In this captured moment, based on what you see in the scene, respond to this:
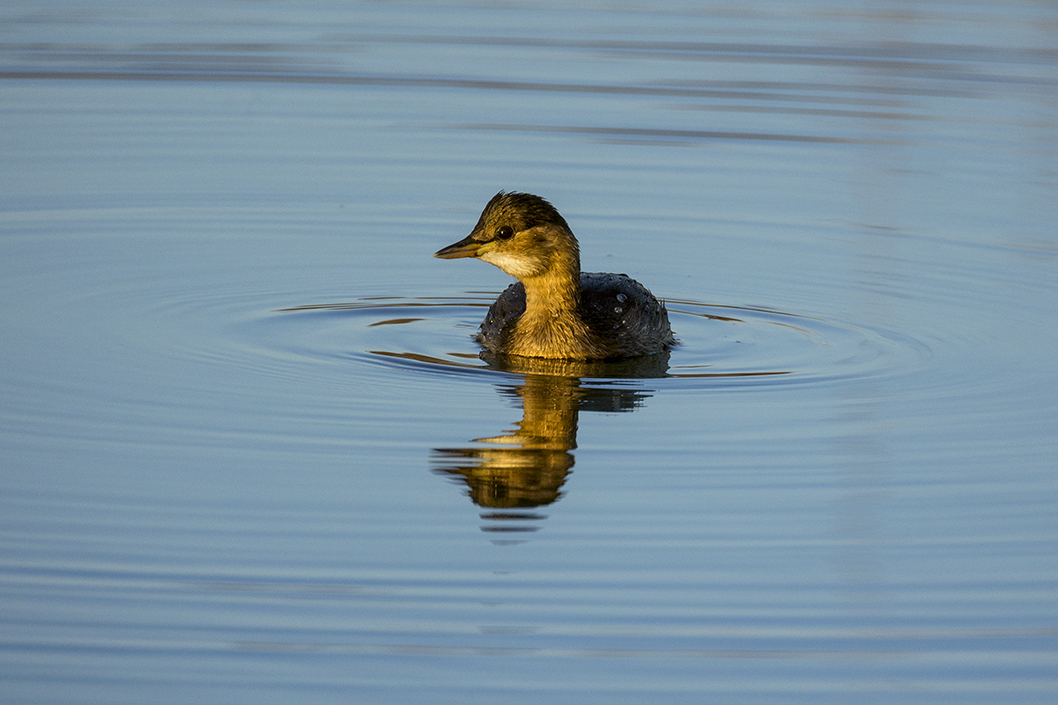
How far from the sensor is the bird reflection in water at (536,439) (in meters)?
7.31

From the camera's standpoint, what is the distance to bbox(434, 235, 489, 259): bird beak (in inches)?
395

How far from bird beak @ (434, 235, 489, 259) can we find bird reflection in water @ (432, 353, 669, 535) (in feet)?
2.16

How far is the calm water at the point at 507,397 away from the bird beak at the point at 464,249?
0.62 metres

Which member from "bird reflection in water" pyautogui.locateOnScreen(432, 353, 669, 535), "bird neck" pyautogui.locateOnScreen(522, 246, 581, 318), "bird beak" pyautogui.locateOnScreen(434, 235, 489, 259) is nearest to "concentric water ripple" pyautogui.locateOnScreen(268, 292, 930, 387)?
"bird reflection in water" pyautogui.locateOnScreen(432, 353, 669, 535)

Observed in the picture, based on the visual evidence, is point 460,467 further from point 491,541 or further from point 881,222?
point 881,222

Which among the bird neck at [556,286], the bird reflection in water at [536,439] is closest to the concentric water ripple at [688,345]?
the bird reflection in water at [536,439]

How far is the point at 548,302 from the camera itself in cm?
1033

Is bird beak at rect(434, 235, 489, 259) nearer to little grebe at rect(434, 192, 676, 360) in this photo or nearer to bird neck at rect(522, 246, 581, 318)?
little grebe at rect(434, 192, 676, 360)

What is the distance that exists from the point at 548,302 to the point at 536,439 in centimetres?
220

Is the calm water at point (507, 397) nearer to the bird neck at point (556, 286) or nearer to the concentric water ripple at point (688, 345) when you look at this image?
the concentric water ripple at point (688, 345)

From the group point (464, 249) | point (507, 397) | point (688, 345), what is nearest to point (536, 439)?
point (507, 397)

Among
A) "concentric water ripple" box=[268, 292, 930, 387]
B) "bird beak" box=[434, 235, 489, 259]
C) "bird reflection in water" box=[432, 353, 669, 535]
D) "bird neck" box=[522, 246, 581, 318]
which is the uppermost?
"bird beak" box=[434, 235, 489, 259]

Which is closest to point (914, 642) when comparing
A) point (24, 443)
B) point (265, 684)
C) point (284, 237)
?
point (265, 684)

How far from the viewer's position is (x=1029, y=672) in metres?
5.79
